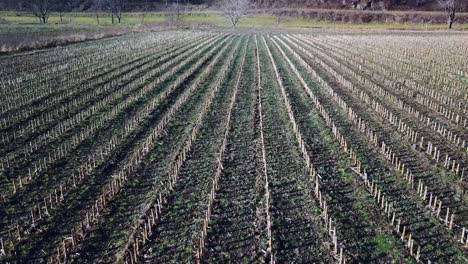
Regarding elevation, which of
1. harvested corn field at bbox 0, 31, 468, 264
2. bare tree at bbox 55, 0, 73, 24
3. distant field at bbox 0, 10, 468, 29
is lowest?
harvested corn field at bbox 0, 31, 468, 264

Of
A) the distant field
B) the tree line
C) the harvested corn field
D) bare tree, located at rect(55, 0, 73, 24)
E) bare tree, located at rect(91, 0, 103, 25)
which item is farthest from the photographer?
bare tree, located at rect(55, 0, 73, 24)

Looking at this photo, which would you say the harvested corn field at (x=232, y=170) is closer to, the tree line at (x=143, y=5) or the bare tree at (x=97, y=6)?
the tree line at (x=143, y=5)

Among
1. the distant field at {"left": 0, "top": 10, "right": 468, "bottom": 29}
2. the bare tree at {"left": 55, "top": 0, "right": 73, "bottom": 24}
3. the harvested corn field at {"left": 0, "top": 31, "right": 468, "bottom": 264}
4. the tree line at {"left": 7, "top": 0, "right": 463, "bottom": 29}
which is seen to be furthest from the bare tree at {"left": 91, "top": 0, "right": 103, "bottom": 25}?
the harvested corn field at {"left": 0, "top": 31, "right": 468, "bottom": 264}

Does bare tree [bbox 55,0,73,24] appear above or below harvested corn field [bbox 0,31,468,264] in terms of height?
above

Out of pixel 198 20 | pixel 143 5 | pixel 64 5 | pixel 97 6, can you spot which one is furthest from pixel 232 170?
pixel 143 5

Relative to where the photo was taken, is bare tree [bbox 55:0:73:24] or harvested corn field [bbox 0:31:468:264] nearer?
harvested corn field [bbox 0:31:468:264]

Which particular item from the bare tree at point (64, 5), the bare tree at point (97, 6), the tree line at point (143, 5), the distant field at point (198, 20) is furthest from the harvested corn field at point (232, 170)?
the bare tree at point (64, 5)

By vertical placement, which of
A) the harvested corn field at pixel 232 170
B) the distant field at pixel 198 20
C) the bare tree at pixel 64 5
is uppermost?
the bare tree at pixel 64 5

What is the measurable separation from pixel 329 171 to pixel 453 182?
318cm

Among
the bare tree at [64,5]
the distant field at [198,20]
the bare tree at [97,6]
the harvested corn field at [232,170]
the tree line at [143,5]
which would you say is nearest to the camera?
the harvested corn field at [232,170]

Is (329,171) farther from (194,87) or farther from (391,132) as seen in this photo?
(194,87)

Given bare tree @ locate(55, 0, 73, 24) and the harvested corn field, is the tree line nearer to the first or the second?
bare tree @ locate(55, 0, 73, 24)

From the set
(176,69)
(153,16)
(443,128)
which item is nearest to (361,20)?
(153,16)

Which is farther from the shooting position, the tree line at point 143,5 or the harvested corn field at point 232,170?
the tree line at point 143,5
